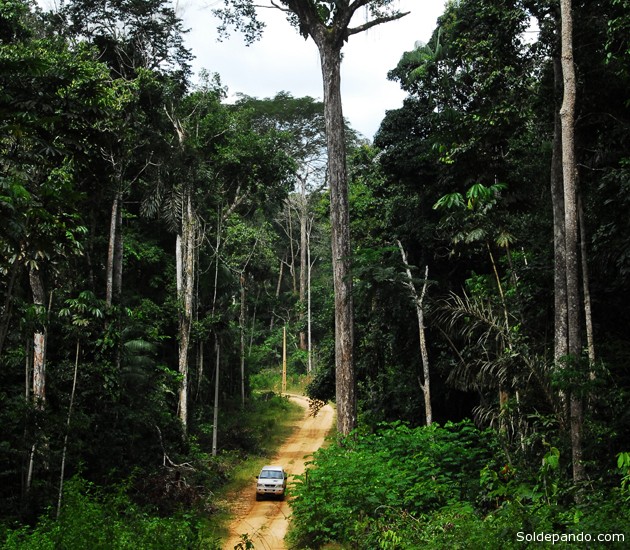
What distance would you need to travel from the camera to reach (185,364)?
68.2ft

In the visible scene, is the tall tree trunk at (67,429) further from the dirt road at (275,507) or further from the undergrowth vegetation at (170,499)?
the dirt road at (275,507)

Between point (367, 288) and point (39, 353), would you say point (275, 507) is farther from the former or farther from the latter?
point (39, 353)

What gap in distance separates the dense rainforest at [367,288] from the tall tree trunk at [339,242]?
0.77ft

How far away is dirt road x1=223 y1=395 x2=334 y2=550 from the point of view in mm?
14227

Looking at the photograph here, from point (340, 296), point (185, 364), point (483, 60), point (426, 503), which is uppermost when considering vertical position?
point (483, 60)

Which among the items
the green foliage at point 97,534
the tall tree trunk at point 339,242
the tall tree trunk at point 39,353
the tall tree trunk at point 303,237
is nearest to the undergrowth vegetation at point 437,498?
the tall tree trunk at point 339,242

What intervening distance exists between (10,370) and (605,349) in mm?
12826

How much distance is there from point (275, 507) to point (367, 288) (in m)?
9.00

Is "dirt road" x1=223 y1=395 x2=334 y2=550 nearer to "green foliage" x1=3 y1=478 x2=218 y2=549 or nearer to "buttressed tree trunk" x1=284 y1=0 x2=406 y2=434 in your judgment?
"green foliage" x1=3 y1=478 x2=218 y2=549

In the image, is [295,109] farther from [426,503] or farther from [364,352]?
[426,503]

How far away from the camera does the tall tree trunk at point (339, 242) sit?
1238 centimetres

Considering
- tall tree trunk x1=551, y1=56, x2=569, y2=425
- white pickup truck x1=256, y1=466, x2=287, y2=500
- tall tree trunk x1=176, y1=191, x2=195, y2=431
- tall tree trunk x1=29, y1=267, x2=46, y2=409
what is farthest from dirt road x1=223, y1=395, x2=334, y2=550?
tall tree trunk x1=29, y1=267, x2=46, y2=409

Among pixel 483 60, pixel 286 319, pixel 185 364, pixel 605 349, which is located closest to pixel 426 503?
pixel 605 349

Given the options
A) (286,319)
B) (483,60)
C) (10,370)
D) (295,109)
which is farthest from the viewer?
(286,319)
